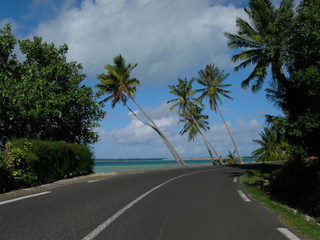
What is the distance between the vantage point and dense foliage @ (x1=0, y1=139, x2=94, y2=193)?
1029cm

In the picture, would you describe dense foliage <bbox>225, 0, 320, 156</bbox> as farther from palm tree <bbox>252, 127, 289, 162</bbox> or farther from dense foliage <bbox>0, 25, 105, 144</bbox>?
palm tree <bbox>252, 127, 289, 162</bbox>

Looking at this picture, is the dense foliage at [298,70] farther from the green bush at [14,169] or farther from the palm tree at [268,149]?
the palm tree at [268,149]

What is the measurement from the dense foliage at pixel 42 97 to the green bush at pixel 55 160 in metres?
1.58

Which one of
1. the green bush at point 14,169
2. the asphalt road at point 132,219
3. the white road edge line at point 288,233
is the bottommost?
the white road edge line at point 288,233

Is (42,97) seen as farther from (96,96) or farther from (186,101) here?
(186,101)

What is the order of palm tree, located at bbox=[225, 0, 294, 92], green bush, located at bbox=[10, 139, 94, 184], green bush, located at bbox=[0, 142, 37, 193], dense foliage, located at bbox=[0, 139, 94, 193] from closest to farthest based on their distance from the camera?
green bush, located at bbox=[0, 142, 37, 193] < dense foliage, located at bbox=[0, 139, 94, 193] < green bush, located at bbox=[10, 139, 94, 184] < palm tree, located at bbox=[225, 0, 294, 92]

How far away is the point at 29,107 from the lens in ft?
45.7

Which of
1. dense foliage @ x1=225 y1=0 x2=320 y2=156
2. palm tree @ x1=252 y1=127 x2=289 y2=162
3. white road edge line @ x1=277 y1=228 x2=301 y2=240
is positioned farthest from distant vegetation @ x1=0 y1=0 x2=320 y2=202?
palm tree @ x1=252 y1=127 x2=289 y2=162

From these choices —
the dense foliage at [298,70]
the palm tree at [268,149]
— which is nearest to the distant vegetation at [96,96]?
the dense foliage at [298,70]

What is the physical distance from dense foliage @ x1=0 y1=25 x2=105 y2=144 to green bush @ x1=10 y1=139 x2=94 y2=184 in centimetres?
158

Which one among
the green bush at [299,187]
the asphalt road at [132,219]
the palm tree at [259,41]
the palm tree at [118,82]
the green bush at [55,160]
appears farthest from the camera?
the palm tree at [118,82]

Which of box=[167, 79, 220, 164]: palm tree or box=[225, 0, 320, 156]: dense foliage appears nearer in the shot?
box=[225, 0, 320, 156]: dense foliage

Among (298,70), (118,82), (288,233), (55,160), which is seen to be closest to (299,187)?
(298,70)

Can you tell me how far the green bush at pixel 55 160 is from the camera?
Result: 38.4 feet
